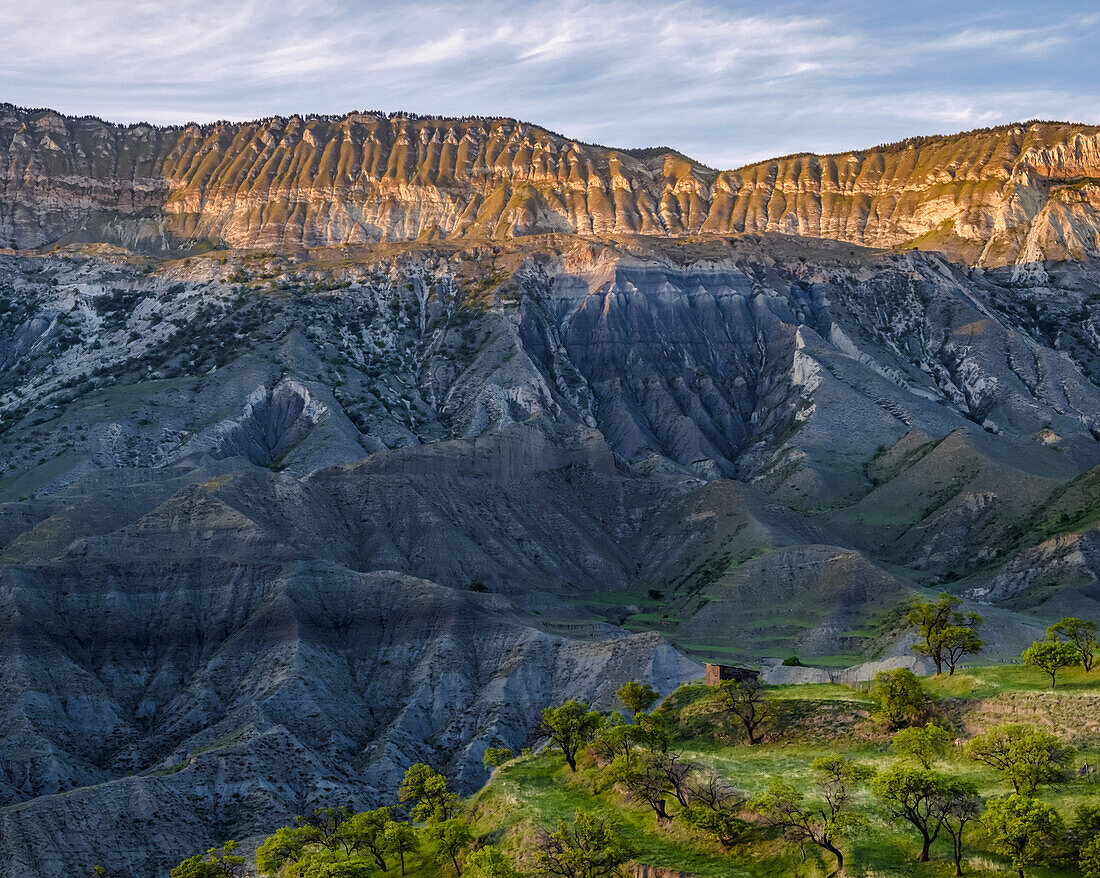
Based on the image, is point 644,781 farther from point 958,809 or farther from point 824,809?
point 958,809

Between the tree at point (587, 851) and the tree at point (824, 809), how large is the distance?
18.9ft

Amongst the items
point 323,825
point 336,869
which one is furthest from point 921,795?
point 323,825

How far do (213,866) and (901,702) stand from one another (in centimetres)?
3850

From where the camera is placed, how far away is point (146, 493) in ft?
469

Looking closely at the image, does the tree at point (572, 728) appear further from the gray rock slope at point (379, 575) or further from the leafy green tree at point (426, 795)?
the gray rock slope at point (379, 575)

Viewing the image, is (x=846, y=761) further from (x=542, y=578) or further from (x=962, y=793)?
(x=542, y=578)

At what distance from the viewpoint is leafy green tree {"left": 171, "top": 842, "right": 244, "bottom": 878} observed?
249 feet

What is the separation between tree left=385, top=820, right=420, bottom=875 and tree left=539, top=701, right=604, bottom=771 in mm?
9488

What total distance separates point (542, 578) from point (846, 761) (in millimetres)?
94416

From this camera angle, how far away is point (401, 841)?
69.2 metres

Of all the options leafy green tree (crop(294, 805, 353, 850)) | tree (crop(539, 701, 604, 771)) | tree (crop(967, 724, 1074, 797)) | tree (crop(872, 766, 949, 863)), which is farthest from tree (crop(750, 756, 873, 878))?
leafy green tree (crop(294, 805, 353, 850))

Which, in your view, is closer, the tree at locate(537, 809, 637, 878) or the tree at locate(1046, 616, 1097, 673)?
the tree at locate(537, 809, 637, 878)

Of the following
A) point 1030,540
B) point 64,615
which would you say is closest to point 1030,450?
point 1030,540

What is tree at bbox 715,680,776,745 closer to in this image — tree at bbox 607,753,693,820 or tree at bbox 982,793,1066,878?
tree at bbox 607,753,693,820
